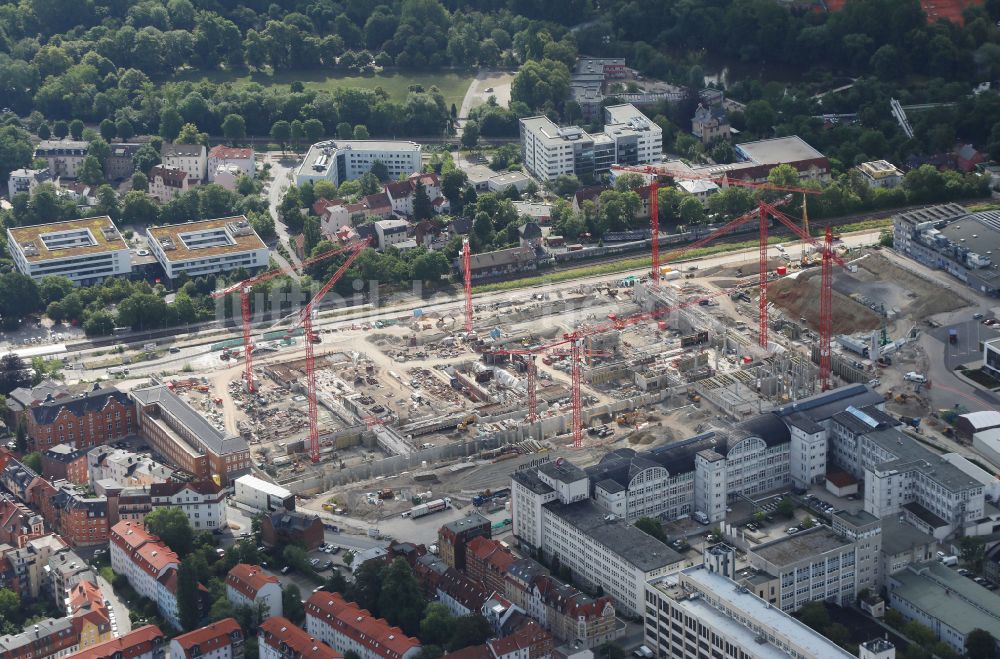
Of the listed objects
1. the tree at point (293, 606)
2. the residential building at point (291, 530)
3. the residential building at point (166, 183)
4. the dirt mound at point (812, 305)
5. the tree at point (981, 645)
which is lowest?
the tree at point (981, 645)

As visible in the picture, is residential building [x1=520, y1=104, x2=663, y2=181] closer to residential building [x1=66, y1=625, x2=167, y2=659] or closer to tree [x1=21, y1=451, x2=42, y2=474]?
tree [x1=21, y1=451, x2=42, y2=474]

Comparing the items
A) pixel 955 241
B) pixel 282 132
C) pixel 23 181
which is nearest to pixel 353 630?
pixel 955 241

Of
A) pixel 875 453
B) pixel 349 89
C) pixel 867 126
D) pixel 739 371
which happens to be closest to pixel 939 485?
pixel 875 453

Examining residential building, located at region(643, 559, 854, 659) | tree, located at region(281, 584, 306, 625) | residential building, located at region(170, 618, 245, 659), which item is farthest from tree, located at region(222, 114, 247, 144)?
residential building, located at region(643, 559, 854, 659)

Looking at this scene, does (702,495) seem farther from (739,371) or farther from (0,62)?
(0,62)

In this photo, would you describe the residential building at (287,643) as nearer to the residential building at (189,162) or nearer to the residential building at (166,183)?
the residential building at (166,183)

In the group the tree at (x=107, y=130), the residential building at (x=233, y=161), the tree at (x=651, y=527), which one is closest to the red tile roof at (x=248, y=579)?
the tree at (x=651, y=527)
